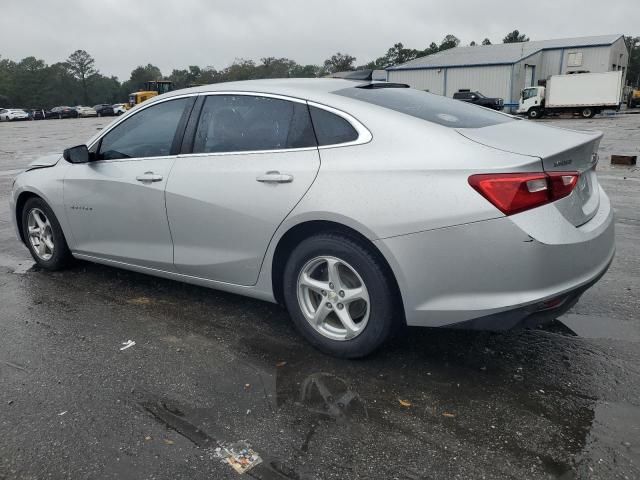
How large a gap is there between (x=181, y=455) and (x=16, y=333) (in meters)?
2.06

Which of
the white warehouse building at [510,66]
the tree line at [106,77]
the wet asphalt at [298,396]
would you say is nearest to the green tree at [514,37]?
the tree line at [106,77]

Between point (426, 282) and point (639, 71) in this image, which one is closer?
point (426, 282)

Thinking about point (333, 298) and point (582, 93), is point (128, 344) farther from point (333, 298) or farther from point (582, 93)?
point (582, 93)

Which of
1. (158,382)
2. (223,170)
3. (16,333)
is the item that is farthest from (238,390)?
(16,333)

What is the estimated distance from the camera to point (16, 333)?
3912 mm

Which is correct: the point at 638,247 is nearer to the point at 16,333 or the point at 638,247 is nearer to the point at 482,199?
the point at 482,199

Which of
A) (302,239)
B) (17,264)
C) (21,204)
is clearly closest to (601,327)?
(302,239)

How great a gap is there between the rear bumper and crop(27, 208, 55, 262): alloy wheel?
349 cm

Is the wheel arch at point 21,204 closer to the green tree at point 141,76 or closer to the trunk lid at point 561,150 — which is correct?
the trunk lid at point 561,150

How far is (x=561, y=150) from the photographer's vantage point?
9.67 feet

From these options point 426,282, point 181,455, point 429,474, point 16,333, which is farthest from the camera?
point 16,333

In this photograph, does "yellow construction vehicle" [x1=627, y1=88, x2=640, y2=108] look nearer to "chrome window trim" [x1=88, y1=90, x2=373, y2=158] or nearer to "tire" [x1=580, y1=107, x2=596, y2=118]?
"tire" [x1=580, y1=107, x2=596, y2=118]

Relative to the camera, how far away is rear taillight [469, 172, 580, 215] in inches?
106

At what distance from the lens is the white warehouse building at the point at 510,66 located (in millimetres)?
47688
